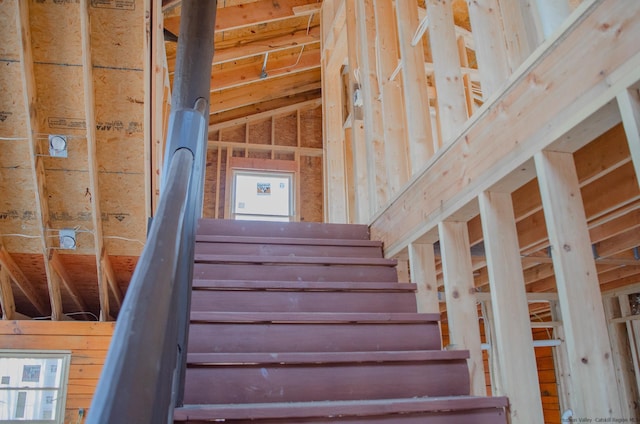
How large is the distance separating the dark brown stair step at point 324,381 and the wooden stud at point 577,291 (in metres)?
0.63

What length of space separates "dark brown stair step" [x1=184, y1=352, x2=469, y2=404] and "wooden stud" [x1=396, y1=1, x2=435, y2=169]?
1.16 metres

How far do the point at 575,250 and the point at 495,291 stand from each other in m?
0.39

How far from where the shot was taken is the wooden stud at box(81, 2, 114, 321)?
3.40 meters

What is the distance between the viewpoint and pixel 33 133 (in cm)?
351

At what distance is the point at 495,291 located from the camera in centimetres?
184

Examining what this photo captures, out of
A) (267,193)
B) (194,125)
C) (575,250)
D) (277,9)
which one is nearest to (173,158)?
(194,125)

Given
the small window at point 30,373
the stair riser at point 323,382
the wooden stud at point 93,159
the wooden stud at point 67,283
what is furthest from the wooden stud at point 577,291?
the small window at point 30,373

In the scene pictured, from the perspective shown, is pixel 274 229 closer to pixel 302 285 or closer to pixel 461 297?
pixel 302 285

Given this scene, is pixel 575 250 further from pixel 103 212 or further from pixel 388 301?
pixel 103 212

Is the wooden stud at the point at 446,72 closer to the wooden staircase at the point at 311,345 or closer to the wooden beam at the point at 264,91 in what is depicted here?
the wooden staircase at the point at 311,345

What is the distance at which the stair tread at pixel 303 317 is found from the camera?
2.09 meters

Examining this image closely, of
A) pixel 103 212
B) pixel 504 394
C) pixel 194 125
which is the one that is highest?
pixel 103 212

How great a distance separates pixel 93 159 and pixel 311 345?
8.33 feet

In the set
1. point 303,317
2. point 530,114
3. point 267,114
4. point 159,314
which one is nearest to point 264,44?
point 267,114
